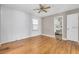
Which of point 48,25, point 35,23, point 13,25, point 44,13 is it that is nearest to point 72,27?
point 48,25

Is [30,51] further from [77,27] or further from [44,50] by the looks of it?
[77,27]

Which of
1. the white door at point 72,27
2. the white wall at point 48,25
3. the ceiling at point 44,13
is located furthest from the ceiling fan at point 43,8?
the white door at point 72,27

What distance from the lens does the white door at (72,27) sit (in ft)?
6.03

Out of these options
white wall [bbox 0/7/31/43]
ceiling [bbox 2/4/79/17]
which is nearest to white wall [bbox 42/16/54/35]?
ceiling [bbox 2/4/79/17]

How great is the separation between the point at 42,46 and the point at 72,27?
700 millimetres

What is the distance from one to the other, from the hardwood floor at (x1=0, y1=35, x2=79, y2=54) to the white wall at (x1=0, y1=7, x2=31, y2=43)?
0.40ft

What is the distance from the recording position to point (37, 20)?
197 centimetres

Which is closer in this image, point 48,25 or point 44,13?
point 44,13

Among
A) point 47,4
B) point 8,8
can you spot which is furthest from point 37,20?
point 8,8

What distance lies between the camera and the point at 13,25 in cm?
188

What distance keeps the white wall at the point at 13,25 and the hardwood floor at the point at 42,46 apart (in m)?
0.12

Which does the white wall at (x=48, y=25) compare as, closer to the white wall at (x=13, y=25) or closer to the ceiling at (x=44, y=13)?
the ceiling at (x=44, y=13)

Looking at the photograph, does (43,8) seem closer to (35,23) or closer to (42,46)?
(35,23)
